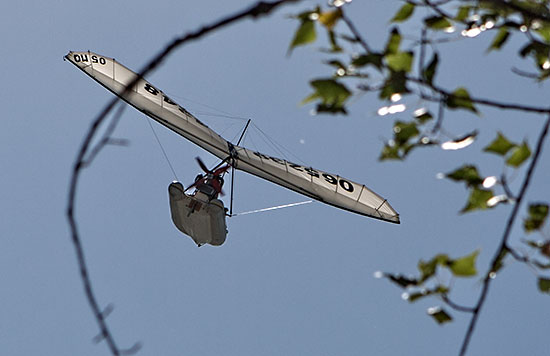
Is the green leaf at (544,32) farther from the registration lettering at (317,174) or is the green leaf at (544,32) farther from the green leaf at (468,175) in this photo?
the registration lettering at (317,174)

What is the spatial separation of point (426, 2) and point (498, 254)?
3.69 feet

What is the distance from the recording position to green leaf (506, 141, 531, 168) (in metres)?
2.86

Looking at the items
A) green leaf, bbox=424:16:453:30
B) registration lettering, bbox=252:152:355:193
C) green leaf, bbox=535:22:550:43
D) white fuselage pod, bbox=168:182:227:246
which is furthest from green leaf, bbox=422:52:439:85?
registration lettering, bbox=252:152:355:193

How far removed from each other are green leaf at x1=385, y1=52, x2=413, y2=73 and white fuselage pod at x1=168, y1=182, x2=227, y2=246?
14.0 meters

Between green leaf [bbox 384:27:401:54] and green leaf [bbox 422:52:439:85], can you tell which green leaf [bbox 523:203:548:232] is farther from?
green leaf [bbox 384:27:401:54]

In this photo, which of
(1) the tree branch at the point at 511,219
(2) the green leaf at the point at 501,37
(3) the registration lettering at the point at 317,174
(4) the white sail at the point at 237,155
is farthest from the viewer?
(3) the registration lettering at the point at 317,174

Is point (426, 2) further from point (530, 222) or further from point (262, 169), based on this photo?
point (262, 169)

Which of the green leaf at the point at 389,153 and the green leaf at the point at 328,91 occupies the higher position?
the green leaf at the point at 389,153

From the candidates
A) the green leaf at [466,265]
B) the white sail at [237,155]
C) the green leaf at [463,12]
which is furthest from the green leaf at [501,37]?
the white sail at [237,155]

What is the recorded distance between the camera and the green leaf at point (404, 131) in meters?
3.16

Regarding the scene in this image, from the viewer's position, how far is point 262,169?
60.2 feet

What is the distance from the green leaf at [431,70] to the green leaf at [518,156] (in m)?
0.46

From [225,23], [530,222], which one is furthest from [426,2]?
[225,23]

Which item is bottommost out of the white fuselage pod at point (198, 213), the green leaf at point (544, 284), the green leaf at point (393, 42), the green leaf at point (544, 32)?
the green leaf at point (544, 284)
